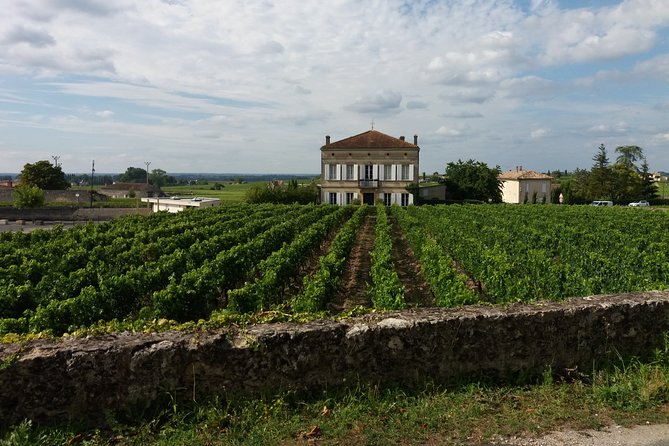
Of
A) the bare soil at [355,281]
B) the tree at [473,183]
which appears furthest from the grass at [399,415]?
the tree at [473,183]

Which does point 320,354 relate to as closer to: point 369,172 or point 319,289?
point 319,289

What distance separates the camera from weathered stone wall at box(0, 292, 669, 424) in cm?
359

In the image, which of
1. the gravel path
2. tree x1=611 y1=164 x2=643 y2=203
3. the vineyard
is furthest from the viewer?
tree x1=611 y1=164 x2=643 y2=203

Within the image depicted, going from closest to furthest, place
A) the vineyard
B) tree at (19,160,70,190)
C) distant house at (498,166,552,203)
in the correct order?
the vineyard
distant house at (498,166,552,203)
tree at (19,160,70,190)

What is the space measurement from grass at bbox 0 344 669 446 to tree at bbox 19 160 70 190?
82.6 metres

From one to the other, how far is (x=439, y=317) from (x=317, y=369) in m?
1.19

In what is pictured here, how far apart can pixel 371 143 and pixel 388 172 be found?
367 centimetres

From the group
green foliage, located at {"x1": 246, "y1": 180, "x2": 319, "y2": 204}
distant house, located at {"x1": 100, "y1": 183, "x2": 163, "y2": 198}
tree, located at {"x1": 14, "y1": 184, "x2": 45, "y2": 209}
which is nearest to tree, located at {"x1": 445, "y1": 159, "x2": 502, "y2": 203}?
green foliage, located at {"x1": 246, "y1": 180, "x2": 319, "y2": 204}

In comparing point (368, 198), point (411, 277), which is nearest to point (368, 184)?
point (368, 198)

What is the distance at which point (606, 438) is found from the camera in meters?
3.50

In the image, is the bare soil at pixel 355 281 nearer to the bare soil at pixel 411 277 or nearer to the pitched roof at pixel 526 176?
the bare soil at pixel 411 277

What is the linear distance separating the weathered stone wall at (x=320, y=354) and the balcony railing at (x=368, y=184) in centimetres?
4722

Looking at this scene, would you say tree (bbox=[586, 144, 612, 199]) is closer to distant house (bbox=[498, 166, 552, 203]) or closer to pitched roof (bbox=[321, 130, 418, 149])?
distant house (bbox=[498, 166, 552, 203])

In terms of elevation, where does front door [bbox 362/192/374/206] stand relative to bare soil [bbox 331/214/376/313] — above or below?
above
